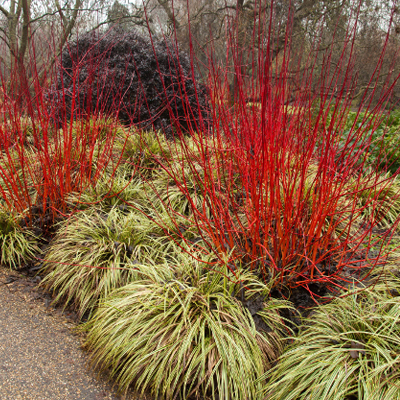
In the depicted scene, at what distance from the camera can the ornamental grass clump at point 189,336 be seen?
5.66 feet

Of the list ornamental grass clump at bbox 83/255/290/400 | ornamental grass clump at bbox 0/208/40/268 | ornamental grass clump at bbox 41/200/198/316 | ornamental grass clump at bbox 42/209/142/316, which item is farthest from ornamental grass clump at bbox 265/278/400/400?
ornamental grass clump at bbox 0/208/40/268

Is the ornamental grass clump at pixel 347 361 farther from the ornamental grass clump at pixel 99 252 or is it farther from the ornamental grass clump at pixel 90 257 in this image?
the ornamental grass clump at pixel 90 257

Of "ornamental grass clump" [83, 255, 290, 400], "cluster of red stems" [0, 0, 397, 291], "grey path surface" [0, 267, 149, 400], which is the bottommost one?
"grey path surface" [0, 267, 149, 400]

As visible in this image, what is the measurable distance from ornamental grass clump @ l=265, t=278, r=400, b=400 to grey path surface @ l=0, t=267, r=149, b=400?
826 mm

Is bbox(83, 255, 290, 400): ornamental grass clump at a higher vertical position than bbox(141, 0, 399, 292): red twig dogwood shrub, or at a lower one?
lower

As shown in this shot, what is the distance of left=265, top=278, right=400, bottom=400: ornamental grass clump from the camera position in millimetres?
1510

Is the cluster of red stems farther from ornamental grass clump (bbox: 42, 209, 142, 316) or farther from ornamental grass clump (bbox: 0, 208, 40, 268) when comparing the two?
ornamental grass clump (bbox: 42, 209, 142, 316)

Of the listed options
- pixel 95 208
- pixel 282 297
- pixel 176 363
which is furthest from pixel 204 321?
pixel 95 208

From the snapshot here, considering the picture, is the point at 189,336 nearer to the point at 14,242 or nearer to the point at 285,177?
the point at 285,177

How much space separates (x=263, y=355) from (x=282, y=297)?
52 centimetres

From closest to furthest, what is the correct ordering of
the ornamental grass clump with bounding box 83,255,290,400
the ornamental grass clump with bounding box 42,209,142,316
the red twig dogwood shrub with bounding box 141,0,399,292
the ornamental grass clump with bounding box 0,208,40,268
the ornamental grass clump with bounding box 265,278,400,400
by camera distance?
1. the ornamental grass clump with bounding box 265,278,400,400
2. the ornamental grass clump with bounding box 83,255,290,400
3. the red twig dogwood shrub with bounding box 141,0,399,292
4. the ornamental grass clump with bounding box 42,209,142,316
5. the ornamental grass clump with bounding box 0,208,40,268

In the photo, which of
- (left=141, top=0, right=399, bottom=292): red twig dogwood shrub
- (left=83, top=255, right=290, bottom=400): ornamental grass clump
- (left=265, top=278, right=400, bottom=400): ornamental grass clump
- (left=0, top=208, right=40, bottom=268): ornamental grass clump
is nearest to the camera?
(left=265, top=278, right=400, bottom=400): ornamental grass clump

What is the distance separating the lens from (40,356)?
1.99 metres

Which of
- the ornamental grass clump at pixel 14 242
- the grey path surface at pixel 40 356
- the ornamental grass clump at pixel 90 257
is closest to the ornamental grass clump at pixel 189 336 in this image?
the grey path surface at pixel 40 356
